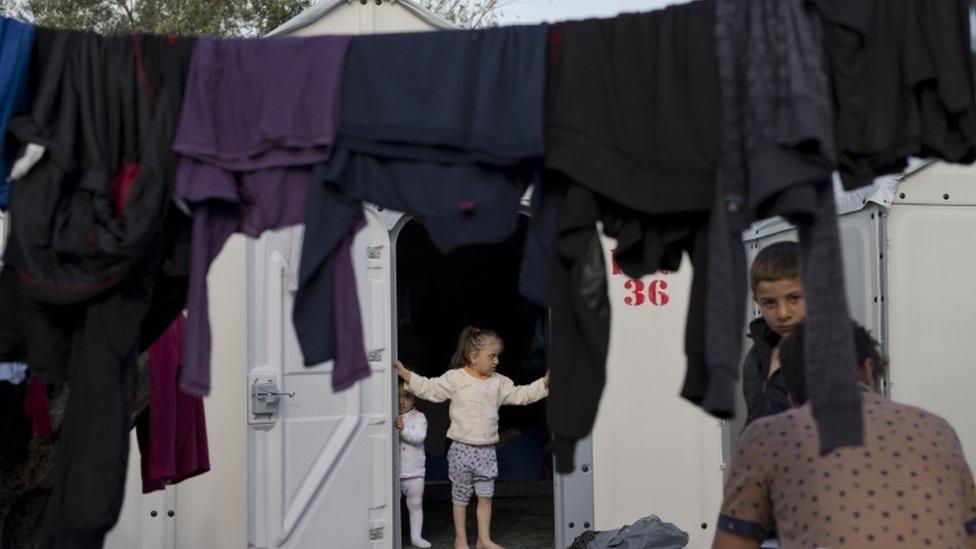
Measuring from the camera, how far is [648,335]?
25.1ft

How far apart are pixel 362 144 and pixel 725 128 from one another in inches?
34.8

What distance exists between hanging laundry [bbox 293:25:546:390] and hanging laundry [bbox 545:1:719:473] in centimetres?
11

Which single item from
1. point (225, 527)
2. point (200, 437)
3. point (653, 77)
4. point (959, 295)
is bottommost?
point (225, 527)

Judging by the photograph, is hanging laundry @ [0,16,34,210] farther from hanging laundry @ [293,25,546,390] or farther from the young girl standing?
the young girl standing

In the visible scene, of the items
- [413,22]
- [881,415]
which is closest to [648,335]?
[413,22]

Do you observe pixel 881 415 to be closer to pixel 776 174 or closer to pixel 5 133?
pixel 776 174

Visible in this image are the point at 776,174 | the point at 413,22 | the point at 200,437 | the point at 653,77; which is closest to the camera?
the point at 776,174

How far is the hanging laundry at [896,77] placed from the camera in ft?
8.80

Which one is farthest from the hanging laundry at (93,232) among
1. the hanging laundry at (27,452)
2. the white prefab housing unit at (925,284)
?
the white prefab housing unit at (925,284)

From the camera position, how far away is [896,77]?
2701 millimetres

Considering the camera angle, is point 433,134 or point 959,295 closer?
point 433,134

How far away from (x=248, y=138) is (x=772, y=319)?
1739 mm

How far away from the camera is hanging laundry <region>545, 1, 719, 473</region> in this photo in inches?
106

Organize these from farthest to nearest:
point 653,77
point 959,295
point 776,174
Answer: point 959,295 → point 653,77 → point 776,174
